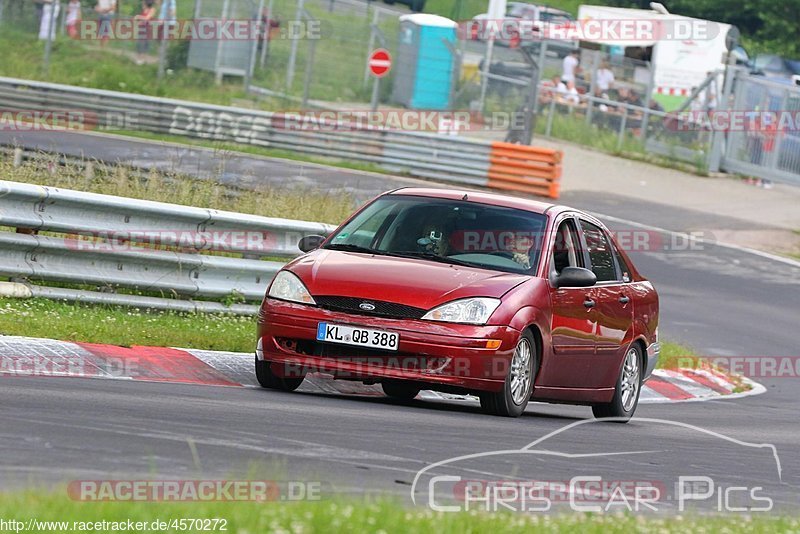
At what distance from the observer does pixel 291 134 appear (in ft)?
100

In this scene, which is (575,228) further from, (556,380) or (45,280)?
(45,280)

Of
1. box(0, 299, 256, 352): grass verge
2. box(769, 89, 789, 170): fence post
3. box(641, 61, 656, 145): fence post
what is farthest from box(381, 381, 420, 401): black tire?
box(641, 61, 656, 145): fence post

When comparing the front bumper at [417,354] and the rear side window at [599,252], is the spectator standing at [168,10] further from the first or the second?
the front bumper at [417,354]

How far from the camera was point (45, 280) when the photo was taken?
1198cm

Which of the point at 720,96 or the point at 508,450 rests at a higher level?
the point at 720,96

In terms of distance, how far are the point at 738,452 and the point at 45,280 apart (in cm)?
543

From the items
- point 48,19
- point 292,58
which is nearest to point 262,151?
point 292,58

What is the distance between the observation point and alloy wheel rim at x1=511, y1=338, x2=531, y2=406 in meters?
9.93

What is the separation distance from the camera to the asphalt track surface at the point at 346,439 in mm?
6410

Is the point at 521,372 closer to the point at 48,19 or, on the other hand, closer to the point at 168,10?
the point at 168,10

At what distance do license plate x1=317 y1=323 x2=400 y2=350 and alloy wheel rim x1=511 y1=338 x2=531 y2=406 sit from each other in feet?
2.72

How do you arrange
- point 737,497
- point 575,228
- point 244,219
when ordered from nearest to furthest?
point 737,497
point 575,228
point 244,219

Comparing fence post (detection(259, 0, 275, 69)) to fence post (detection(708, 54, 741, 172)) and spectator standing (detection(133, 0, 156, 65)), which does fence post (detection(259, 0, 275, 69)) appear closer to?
spectator standing (detection(133, 0, 156, 65))

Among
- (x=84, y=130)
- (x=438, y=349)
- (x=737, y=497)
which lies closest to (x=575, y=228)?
(x=438, y=349)
